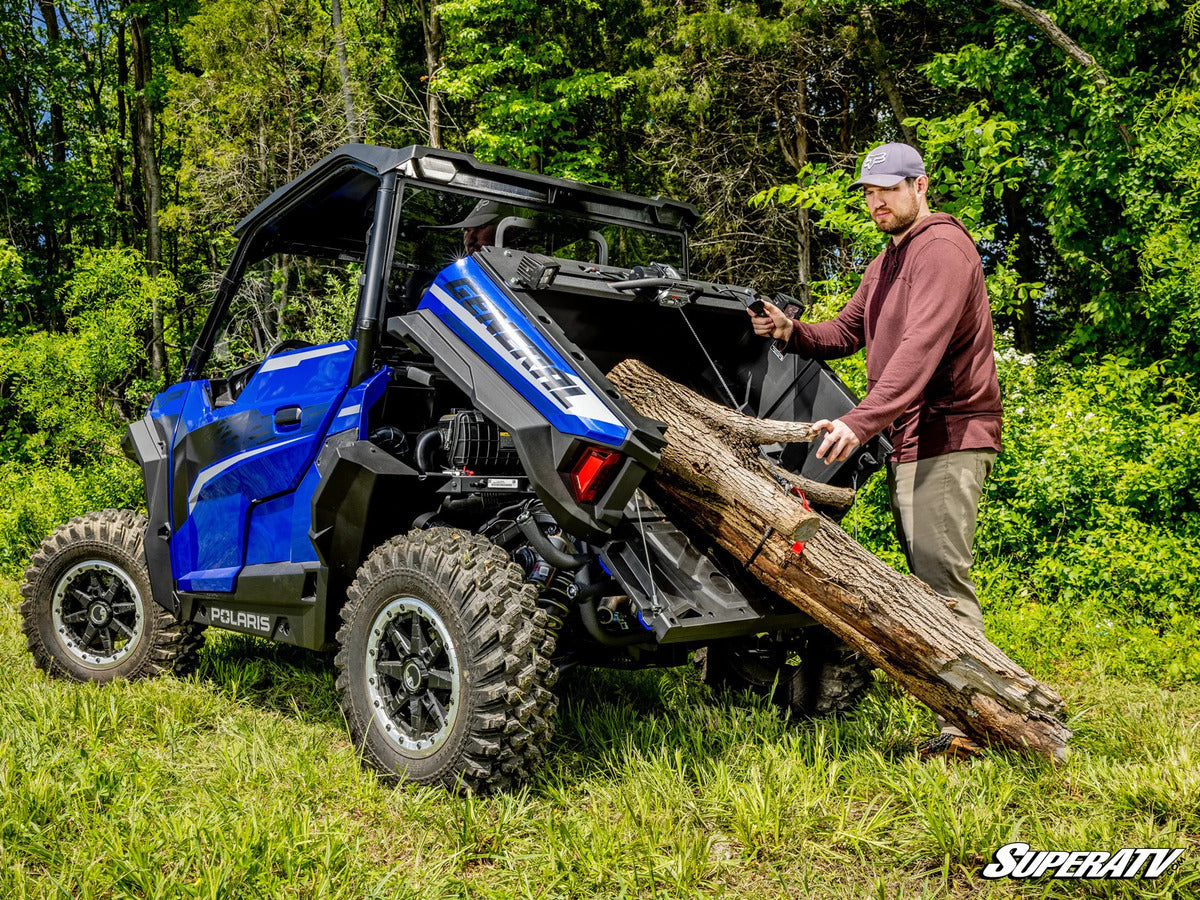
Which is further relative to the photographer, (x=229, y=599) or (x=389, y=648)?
(x=229, y=599)

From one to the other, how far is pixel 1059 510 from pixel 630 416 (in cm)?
469

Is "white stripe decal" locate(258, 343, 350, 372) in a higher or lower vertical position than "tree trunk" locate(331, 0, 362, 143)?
lower

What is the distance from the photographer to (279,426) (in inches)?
163

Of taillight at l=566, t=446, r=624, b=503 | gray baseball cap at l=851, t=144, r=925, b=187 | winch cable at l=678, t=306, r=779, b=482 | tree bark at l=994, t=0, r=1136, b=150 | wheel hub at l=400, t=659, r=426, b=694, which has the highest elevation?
tree bark at l=994, t=0, r=1136, b=150

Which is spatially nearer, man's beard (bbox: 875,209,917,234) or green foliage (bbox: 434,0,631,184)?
man's beard (bbox: 875,209,917,234)

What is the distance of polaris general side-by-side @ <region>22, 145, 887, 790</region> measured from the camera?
10.2 feet

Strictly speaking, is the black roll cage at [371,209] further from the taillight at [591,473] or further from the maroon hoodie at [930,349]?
the taillight at [591,473]

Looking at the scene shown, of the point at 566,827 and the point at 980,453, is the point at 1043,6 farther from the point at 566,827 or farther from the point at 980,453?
the point at 566,827

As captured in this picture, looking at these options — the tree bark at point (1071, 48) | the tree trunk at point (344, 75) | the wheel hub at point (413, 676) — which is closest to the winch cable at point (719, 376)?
the wheel hub at point (413, 676)

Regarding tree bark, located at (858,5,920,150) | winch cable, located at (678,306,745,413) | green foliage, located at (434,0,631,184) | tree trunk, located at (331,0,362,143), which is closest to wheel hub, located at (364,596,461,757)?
winch cable, located at (678,306,745,413)

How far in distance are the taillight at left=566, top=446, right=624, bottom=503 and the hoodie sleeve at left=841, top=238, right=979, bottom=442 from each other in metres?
0.90

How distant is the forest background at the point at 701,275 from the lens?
2.87 meters

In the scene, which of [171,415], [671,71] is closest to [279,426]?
[171,415]

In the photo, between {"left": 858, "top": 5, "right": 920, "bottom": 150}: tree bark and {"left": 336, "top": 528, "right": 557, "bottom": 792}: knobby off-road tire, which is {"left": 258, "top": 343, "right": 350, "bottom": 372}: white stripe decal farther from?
{"left": 858, "top": 5, "right": 920, "bottom": 150}: tree bark
